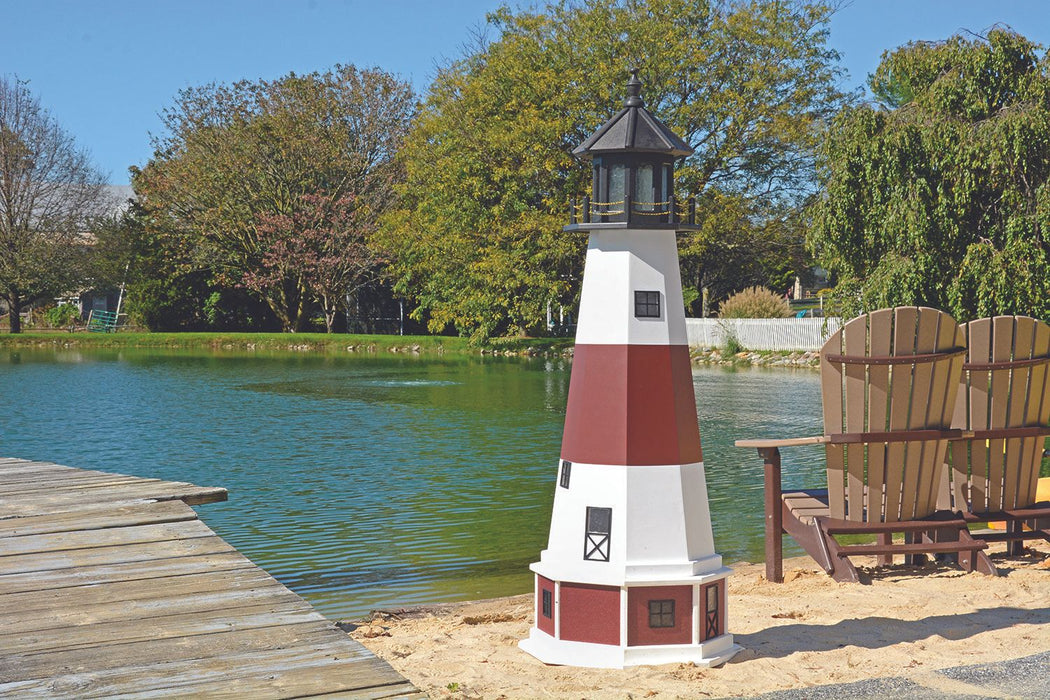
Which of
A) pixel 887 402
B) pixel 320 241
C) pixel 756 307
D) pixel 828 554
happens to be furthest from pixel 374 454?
pixel 320 241

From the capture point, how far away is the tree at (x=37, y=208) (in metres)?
47.3

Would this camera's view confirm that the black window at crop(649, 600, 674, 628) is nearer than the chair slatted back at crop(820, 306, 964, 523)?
Yes

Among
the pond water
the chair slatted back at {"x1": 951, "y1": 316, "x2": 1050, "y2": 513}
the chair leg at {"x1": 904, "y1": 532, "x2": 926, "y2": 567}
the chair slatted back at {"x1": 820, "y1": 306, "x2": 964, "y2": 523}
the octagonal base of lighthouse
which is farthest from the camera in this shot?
the pond water

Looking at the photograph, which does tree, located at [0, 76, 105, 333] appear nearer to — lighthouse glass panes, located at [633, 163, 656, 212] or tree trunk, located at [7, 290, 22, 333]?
tree trunk, located at [7, 290, 22, 333]

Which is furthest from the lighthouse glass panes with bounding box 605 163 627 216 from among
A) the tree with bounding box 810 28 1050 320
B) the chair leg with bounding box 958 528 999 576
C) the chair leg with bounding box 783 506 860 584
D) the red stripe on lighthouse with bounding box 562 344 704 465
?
the tree with bounding box 810 28 1050 320

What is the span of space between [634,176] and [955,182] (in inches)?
573

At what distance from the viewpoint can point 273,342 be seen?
43.8 metres

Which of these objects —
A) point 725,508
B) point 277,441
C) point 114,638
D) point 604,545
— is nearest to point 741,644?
point 604,545

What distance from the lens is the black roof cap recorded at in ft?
16.8

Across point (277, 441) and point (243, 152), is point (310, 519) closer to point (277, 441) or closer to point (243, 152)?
point (277, 441)

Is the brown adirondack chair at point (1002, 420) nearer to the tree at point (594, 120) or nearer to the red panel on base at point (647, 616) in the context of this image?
the red panel on base at point (647, 616)

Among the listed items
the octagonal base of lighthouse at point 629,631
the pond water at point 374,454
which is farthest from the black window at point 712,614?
the pond water at point 374,454

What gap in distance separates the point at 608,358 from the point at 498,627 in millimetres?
1861

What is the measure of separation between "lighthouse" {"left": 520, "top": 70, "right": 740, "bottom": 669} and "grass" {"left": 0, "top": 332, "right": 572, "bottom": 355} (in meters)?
34.6
